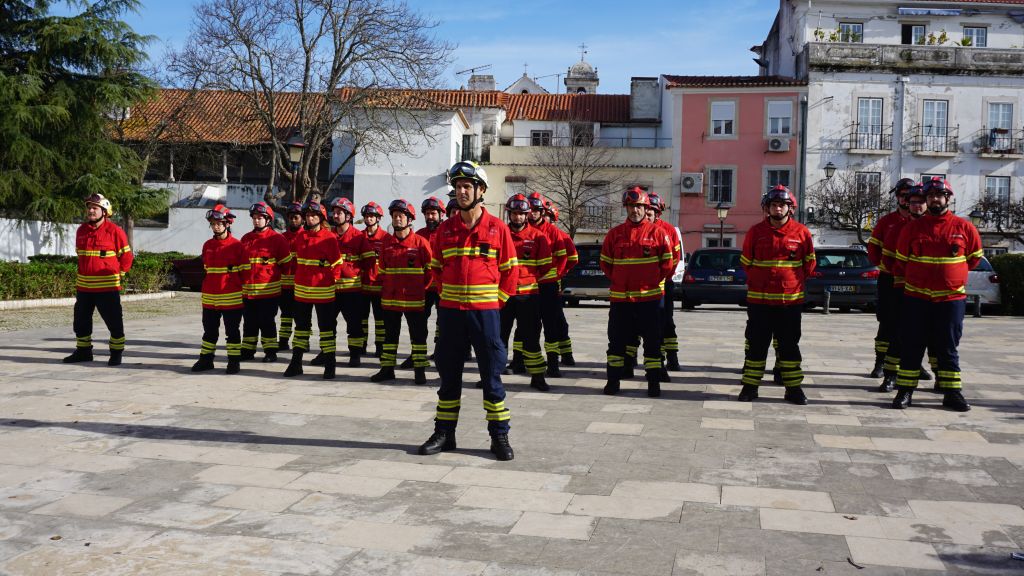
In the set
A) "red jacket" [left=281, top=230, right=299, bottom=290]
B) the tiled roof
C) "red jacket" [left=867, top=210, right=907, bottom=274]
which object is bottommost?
"red jacket" [left=281, top=230, right=299, bottom=290]

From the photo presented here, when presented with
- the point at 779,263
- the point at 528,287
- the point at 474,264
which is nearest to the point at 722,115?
the point at 528,287

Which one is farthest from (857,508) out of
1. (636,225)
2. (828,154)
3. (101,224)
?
(828,154)

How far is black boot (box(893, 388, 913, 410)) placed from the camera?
8930mm

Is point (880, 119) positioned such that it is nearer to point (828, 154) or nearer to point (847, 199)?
point (828, 154)

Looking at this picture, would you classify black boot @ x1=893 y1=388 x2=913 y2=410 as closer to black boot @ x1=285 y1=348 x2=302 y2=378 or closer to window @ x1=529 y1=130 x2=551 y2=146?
black boot @ x1=285 y1=348 x2=302 y2=378

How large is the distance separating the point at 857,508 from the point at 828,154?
41062mm

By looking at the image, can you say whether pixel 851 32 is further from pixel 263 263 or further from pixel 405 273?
pixel 405 273

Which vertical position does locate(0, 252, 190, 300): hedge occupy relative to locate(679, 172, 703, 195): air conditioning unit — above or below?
below

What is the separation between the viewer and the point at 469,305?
6.82 m

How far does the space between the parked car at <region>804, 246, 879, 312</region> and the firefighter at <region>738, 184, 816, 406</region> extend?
13.8 m

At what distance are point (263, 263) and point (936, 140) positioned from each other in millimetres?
39482

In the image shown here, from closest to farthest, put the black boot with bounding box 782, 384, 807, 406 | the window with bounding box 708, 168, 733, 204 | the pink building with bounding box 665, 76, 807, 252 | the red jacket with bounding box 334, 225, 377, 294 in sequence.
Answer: the black boot with bounding box 782, 384, 807, 406
the red jacket with bounding box 334, 225, 377, 294
the pink building with bounding box 665, 76, 807, 252
the window with bounding box 708, 168, 733, 204

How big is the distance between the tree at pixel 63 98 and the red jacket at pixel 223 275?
16.6 meters

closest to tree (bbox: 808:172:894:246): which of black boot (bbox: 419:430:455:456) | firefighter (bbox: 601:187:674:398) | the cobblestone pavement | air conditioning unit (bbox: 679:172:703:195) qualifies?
air conditioning unit (bbox: 679:172:703:195)
